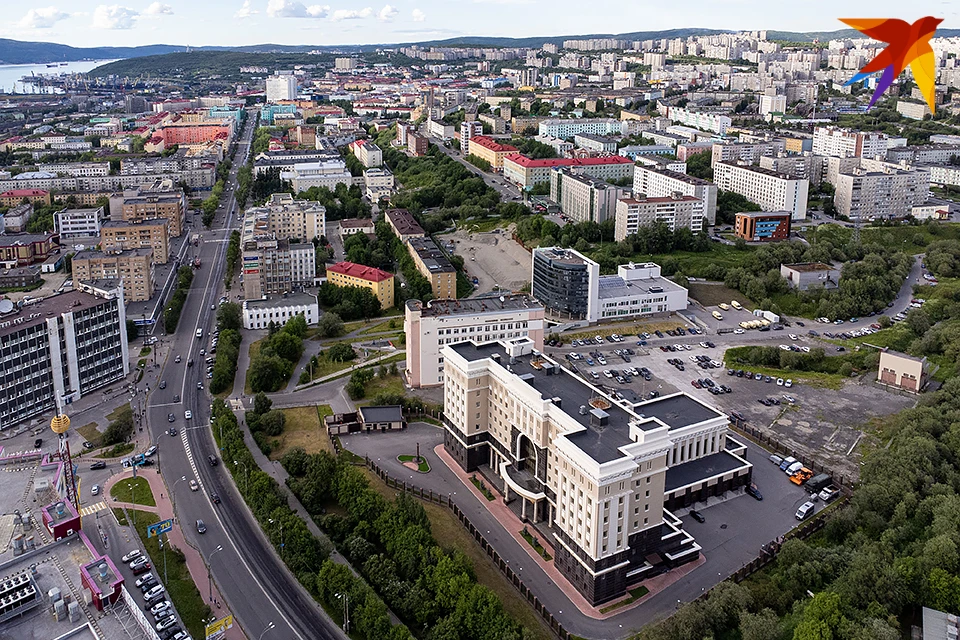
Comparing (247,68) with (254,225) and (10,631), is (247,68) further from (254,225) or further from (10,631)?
(10,631)

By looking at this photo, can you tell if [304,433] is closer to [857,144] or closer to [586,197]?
[586,197]

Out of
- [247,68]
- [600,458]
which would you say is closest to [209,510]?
[600,458]

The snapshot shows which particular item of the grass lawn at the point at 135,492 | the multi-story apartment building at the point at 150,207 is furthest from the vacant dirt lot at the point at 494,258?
the grass lawn at the point at 135,492

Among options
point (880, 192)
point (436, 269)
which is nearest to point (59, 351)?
point (436, 269)

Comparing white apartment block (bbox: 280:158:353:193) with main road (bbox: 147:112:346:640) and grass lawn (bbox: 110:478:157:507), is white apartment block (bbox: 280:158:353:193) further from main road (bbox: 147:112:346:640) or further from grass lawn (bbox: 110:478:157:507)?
grass lawn (bbox: 110:478:157:507)

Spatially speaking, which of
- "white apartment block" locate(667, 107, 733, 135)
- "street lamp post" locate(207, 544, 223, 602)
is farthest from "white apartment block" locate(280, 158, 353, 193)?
"street lamp post" locate(207, 544, 223, 602)

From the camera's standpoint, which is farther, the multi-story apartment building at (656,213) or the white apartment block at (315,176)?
the white apartment block at (315,176)

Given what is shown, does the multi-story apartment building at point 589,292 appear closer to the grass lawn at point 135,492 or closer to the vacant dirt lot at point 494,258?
the vacant dirt lot at point 494,258
